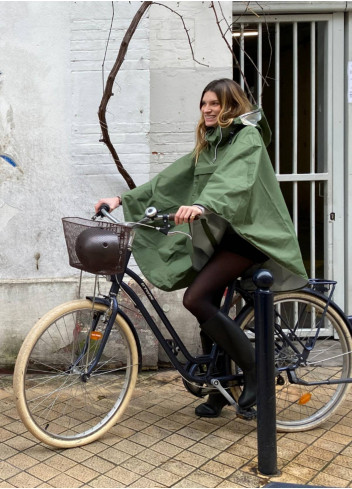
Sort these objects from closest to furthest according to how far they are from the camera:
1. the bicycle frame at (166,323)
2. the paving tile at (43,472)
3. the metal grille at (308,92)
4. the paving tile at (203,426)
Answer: the paving tile at (43,472)
the bicycle frame at (166,323)
the paving tile at (203,426)
the metal grille at (308,92)

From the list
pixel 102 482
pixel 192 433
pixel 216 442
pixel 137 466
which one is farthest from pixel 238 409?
pixel 102 482

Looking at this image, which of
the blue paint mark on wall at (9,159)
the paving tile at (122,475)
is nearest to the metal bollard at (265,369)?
the paving tile at (122,475)

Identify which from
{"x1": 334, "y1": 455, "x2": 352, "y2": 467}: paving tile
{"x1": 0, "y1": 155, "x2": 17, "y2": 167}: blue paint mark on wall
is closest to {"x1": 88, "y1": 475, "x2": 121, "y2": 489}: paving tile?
{"x1": 334, "y1": 455, "x2": 352, "y2": 467}: paving tile

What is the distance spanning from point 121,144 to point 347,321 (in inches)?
80.3

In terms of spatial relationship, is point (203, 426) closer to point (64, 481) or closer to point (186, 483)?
point (186, 483)

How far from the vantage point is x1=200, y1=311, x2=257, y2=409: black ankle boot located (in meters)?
3.36

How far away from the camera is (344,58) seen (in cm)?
502

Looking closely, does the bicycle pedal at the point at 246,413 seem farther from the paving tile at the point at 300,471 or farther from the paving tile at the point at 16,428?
the paving tile at the point at 16,428

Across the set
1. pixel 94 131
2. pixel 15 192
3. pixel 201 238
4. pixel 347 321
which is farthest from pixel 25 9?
pixel 347 321

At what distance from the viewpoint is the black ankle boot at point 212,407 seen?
12.5 ft

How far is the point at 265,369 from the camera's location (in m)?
3.03

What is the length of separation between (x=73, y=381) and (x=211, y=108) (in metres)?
1.63

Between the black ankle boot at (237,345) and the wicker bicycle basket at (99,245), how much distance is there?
0.57 m

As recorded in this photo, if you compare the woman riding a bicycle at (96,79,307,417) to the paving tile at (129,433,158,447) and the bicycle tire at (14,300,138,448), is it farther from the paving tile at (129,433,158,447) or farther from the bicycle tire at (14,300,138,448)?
the paving tile at (129,433,158,447)
